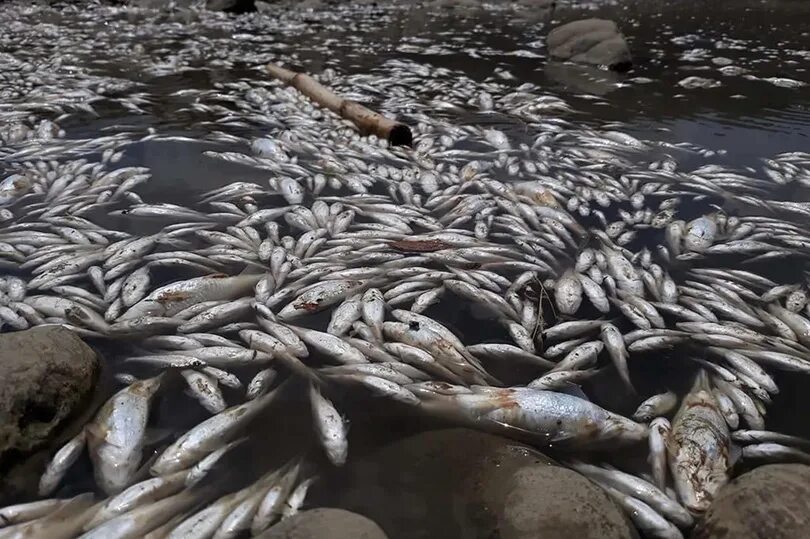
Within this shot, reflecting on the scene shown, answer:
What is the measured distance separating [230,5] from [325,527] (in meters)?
21.2

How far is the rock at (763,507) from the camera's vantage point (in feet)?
8.13

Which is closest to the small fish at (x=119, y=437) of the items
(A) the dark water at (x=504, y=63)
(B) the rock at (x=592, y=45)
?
(A) the dark water at (x=504, y=63)

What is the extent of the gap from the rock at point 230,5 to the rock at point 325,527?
2103cm

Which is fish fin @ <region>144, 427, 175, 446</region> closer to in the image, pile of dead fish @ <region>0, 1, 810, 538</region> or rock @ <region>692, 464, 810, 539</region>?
pile of dead fish @ <region>0, 1, 810, 538</region>

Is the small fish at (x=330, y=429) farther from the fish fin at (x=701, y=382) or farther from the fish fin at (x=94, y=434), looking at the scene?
the fish fin at (x=701, y=382)

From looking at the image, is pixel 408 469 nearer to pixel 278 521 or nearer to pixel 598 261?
pixel 278 521

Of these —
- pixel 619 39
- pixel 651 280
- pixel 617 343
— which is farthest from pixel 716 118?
pixel 617 343

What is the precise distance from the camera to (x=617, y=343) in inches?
150

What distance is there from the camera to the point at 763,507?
101 inches

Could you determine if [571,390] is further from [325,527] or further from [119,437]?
[119,437]

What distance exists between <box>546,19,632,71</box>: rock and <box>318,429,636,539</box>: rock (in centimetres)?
1083

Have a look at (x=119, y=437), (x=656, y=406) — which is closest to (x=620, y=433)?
(x=656, y=406)

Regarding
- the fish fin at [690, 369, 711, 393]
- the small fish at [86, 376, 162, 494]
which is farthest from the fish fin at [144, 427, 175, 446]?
the fish fin at [690, 369, 711, 393]

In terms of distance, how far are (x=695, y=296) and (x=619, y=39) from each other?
9780mm
